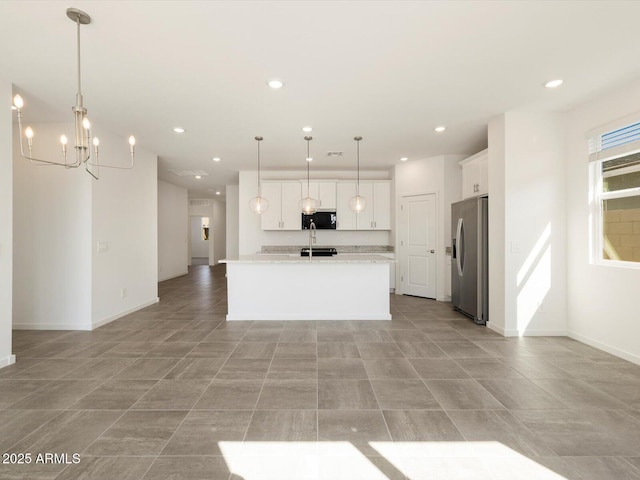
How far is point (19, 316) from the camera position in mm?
4398

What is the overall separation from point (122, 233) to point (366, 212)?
4.78m

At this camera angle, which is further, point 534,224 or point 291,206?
point 291,206

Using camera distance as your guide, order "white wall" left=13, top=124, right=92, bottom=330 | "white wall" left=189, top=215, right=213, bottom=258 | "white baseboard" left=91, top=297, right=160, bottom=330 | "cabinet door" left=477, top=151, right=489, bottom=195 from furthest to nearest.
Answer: "white wall" left=189, top=215, right=213, bottom=258 < "cabinet door" left=477, top=151, right=489, bottom=195 < "white baseboard" left=91, top=297, right=160, bottom=330 < "white wall" left=13, top=124, right=92, bottom=330

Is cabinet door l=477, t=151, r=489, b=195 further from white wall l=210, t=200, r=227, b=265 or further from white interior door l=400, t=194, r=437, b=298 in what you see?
→ white wall l=210, t=200, r=227, b=265

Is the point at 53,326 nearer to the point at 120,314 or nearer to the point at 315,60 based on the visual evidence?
the point at 120,314

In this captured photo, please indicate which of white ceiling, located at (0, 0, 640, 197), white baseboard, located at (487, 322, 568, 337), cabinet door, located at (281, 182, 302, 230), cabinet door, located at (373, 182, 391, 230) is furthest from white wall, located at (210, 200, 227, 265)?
white baseboard, located at (487, 322, 568, 337)

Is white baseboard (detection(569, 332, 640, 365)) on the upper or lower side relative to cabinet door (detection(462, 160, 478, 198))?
lower

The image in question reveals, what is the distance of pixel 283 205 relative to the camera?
285 inches

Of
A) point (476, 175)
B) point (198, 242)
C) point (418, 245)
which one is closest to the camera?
point (476, 175)

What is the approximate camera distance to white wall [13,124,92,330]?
14.2 feet

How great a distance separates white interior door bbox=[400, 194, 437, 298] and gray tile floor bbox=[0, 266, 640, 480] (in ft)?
8.19

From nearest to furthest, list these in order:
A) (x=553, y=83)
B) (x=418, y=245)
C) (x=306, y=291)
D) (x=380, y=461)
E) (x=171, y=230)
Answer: (x=380, y=461), (x=553, y=83), (x=306, y=291), (x=418, y=245), (x=171, y=230)

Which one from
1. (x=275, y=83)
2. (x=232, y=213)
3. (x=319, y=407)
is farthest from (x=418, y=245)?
(x=232, y=213)

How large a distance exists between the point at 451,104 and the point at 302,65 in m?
1.96
